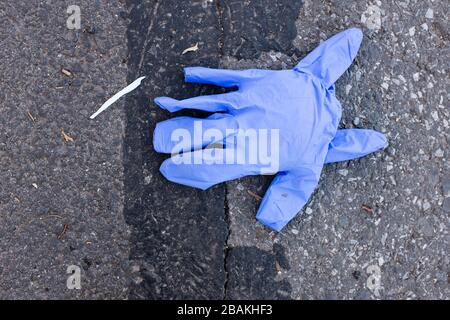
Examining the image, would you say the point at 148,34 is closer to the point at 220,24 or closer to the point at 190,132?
the point at 220,24

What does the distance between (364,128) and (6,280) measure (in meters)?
1.62

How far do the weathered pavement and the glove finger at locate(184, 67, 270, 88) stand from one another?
0.36ft

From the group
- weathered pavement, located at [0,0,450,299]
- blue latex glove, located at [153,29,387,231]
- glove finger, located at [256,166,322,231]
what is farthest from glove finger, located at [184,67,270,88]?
glove finger, located at [256,166,322,231]

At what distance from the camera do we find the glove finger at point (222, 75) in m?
2.14

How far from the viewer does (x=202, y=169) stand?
2104 mm

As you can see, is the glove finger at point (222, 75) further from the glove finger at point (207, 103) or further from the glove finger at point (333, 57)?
the glove finger at point (333, 57)

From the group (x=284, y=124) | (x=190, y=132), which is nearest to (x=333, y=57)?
(x=284, y=124)

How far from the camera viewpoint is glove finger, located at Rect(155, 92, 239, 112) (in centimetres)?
211

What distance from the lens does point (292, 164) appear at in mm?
2117

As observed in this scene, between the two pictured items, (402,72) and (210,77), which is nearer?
(210,77)

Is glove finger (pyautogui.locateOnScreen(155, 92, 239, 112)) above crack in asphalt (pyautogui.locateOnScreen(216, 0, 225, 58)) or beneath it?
beneath

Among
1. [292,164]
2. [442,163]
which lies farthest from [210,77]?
[442,163]

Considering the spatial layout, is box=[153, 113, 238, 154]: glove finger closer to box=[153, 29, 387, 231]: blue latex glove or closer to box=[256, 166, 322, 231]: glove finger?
box=[153, 29, 387, 231]: blue latex glove
